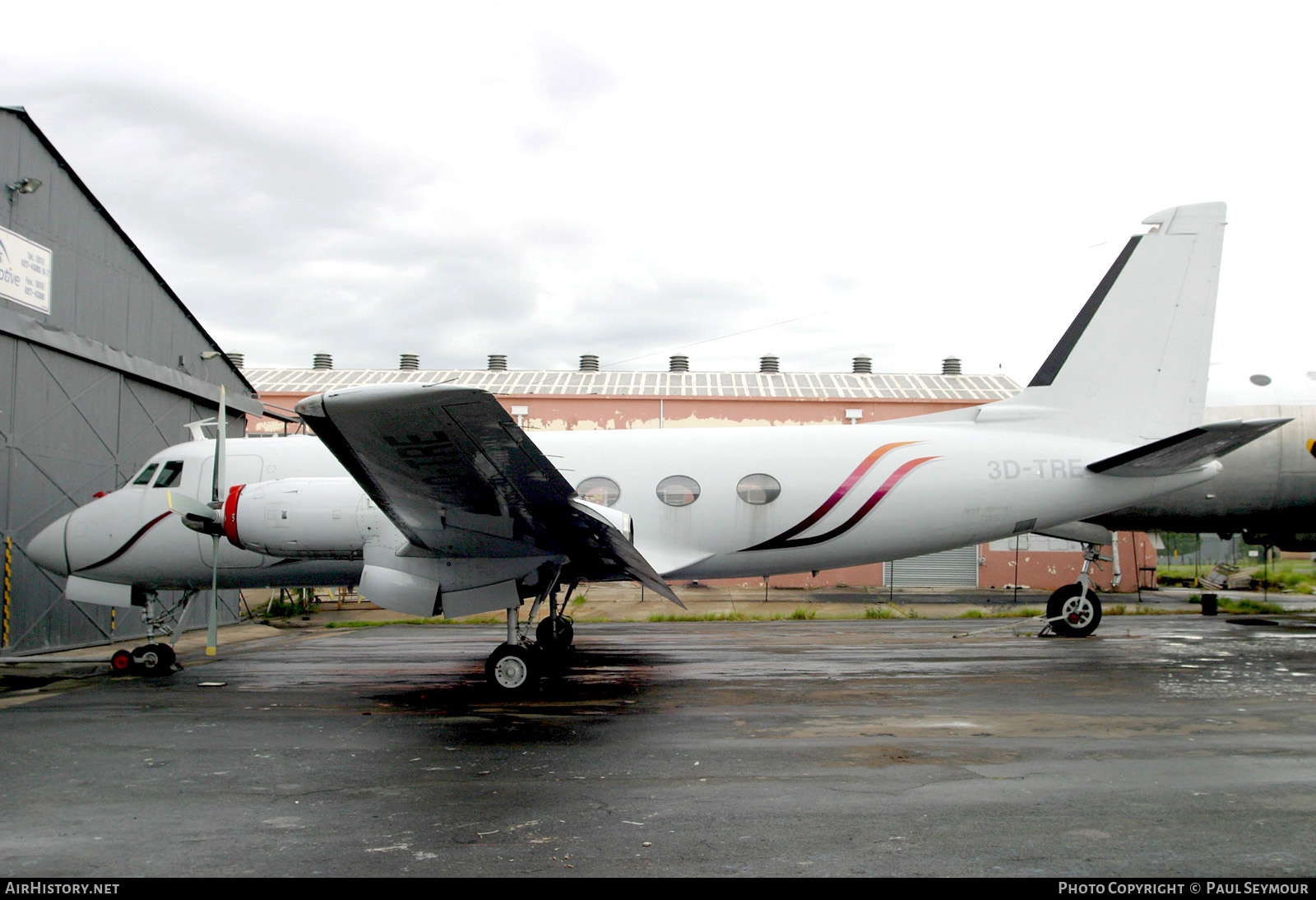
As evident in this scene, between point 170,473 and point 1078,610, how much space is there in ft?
47.8

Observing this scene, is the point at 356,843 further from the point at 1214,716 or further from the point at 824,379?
the point at 824,379

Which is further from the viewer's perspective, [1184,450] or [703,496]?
[703,496]

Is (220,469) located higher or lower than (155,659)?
higher

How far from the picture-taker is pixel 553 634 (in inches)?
519

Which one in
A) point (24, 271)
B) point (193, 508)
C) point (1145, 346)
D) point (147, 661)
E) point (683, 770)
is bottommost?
point (147, 661)

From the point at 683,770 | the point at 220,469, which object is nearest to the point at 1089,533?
the point at 683,770

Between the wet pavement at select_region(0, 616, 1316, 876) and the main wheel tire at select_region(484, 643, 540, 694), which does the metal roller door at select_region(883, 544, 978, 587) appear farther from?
the main wheel tire at select_region(484, 643, 540, 694)

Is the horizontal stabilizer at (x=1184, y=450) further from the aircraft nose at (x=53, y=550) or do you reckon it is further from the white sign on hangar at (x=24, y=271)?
the white sign on hangar at (x=24, y=271)

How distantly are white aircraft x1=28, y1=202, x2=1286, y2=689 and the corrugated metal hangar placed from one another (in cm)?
275

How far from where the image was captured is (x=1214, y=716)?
27.2ft

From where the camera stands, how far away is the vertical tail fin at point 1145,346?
12.3 m

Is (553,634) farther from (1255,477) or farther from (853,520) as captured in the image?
(1255,477)

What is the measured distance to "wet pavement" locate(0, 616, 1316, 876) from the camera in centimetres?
478

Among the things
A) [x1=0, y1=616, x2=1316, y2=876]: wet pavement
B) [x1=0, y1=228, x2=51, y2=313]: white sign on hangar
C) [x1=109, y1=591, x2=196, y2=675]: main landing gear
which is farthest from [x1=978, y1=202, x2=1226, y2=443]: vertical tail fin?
[x1=0, y1=228, x2=51, y2=313]: white sign on hangar
